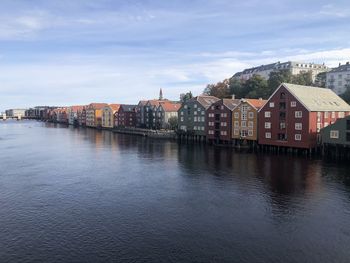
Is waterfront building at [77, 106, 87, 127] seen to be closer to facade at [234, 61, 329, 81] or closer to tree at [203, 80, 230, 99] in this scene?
facade at [234, 61, 329, 81]

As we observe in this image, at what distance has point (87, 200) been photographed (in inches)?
1414

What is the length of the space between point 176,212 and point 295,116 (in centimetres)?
4285

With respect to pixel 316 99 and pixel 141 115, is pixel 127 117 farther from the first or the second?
pixel 316 99

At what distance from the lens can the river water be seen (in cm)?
2389

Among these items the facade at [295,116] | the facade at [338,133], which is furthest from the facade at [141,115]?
the facade at [338,133]

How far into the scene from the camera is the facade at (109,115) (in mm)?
155375

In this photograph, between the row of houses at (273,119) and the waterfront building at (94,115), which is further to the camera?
the waterfront building at (94,115)

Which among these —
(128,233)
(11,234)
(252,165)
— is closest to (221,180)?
(252,165)

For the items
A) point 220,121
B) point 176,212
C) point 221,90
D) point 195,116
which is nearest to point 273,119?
point 220,121

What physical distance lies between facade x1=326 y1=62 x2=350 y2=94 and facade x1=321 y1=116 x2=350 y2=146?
64639mm

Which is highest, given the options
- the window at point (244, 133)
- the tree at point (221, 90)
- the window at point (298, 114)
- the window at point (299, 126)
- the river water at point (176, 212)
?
the tree at point (221, 90)

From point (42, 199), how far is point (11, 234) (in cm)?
956

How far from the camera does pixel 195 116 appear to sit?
318 feet

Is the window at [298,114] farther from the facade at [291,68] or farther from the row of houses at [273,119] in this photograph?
the facade at [291,68]
